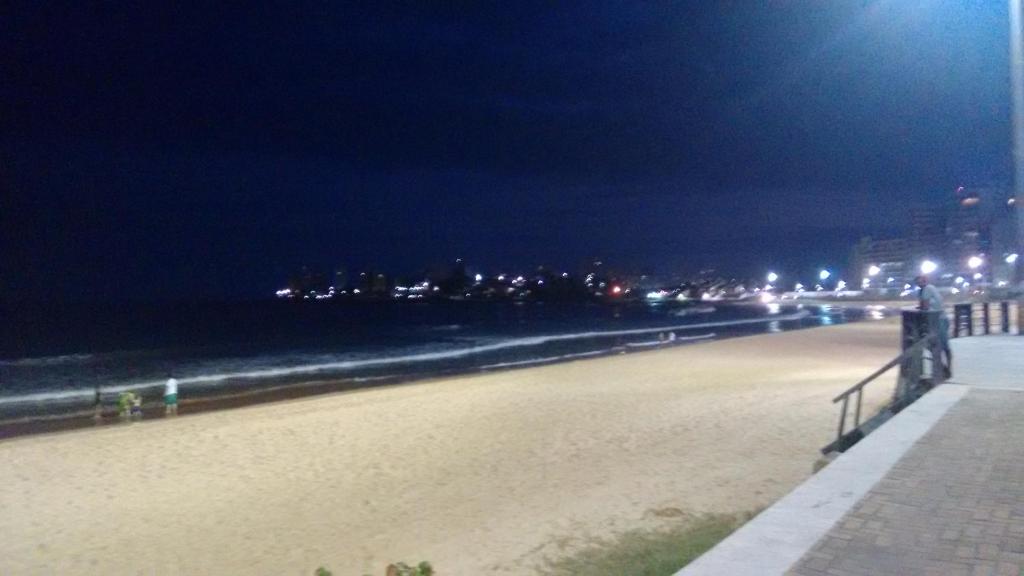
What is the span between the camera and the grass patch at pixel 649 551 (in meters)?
6.99

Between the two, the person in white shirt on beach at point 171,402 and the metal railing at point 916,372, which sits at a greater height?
the metal railing at point 916,372

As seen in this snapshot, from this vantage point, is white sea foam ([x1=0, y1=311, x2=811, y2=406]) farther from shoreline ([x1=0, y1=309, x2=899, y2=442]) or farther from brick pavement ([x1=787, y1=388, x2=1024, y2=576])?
brick pavement ([x1=787, y1=388, x2=1024, y2=576])

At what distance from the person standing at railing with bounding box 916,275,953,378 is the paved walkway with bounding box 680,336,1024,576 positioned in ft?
8.94

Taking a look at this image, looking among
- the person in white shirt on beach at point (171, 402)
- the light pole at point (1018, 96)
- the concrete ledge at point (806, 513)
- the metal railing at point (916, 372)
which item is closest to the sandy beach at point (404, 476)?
the metal railing at point (916, 372)

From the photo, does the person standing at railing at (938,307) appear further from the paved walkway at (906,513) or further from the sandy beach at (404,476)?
the paved walkway at (906,513)

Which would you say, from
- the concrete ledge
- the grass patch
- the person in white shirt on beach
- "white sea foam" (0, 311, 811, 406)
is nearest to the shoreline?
the person in white shirt on beach

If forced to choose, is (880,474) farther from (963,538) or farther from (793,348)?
(793,348)

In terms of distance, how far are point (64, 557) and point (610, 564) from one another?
5918 millimetres

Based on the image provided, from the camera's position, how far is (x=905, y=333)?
1191 centimetres

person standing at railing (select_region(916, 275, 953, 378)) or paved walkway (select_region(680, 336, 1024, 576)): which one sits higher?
person standing at railing (select_region(916, 275, 953, 378))

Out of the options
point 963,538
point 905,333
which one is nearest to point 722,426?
point 905,333

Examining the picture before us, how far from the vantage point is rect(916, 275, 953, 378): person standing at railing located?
10883 millimetres

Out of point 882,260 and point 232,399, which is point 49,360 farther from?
point 882,260

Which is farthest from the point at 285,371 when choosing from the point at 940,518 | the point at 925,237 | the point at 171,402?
the point at 925,237
